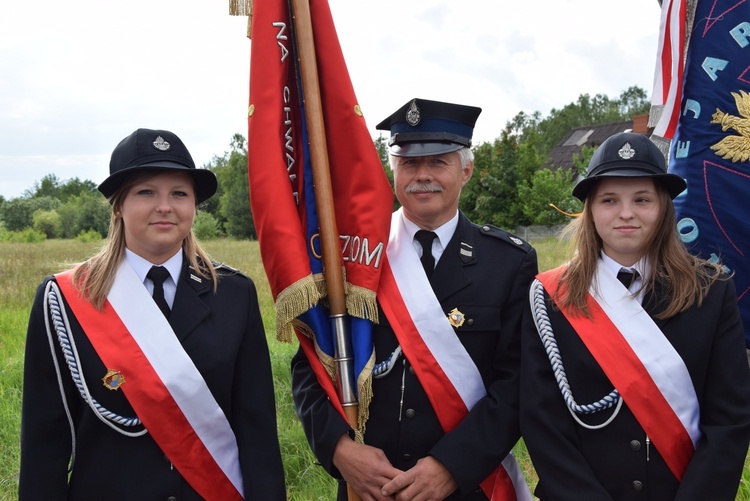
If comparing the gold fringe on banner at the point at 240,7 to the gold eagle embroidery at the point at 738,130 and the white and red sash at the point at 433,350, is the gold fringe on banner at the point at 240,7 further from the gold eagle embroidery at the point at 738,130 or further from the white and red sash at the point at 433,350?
the gold eagle embroidery at the point at 738,130

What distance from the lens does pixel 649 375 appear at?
2.41 m

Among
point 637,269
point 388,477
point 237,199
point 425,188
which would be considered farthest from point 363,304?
point 237,199

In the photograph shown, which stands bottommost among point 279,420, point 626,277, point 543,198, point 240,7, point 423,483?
point 279,420

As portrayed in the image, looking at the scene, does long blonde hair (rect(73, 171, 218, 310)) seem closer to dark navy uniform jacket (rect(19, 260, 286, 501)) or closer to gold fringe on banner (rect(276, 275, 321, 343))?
dark navy uniform jacket (rect(19, 260, 286, 501))

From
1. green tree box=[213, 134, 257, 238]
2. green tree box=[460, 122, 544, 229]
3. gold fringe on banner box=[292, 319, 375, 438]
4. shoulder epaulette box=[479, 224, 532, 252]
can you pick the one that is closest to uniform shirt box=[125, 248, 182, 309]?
gold fringe on banner box=[292, 319, 375, 438]

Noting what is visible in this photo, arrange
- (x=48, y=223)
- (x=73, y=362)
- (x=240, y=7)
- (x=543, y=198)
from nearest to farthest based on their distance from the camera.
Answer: (x=73, y=362), (x=240, y=7), (x=543, y=198), (x=48, y=223)

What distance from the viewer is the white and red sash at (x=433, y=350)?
2688mm

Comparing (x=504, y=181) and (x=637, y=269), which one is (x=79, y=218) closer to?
(x=504, y=181)

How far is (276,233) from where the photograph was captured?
107 inches

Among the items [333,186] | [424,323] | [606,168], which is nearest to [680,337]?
[606,168]

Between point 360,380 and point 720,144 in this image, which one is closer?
point 360,380

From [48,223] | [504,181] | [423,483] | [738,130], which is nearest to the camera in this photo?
[423,483]

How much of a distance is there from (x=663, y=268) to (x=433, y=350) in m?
0.90

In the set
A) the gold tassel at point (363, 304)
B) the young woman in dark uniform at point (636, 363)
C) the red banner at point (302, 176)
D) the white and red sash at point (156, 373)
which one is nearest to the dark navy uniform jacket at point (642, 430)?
the young woman in dark uniform at point (636, 363)
